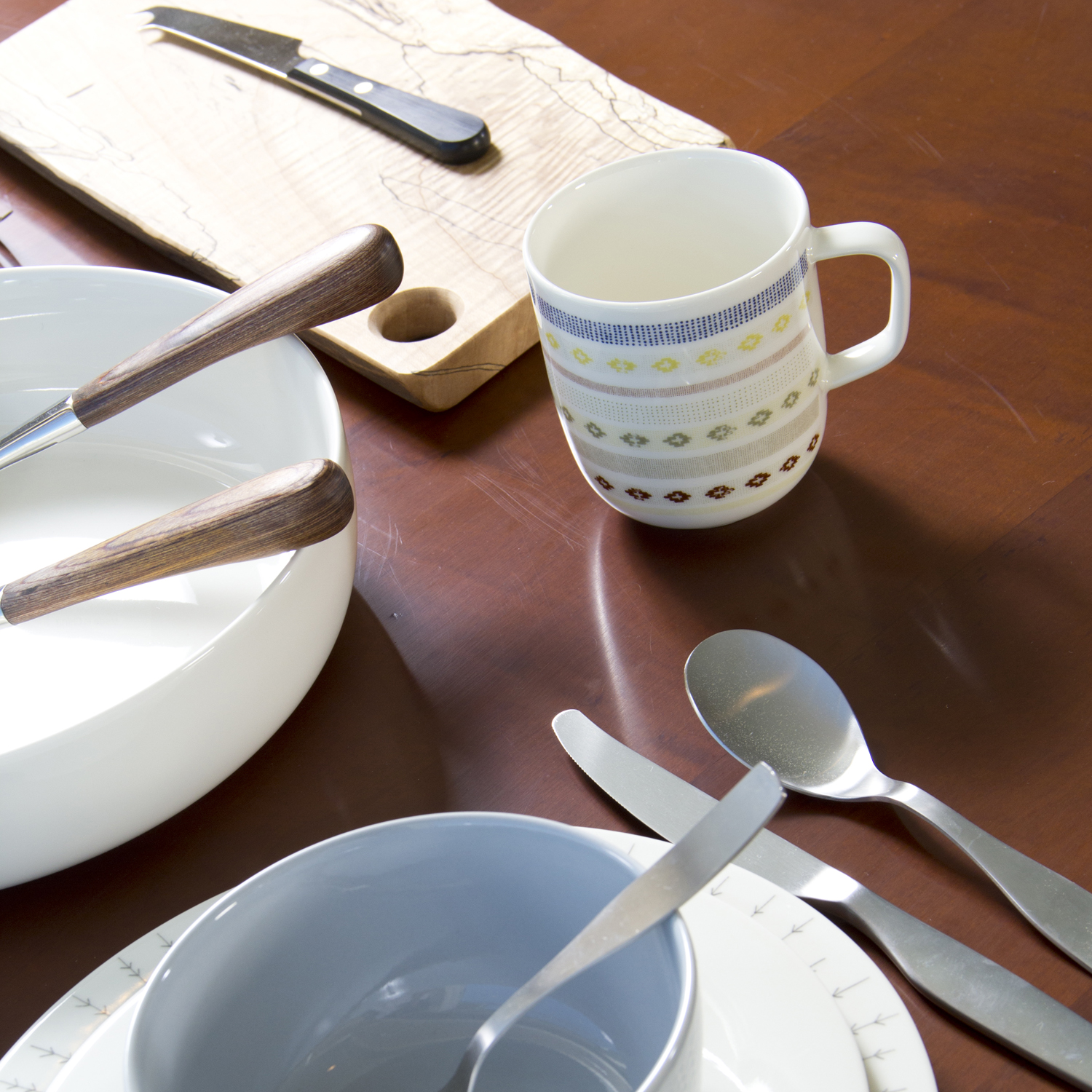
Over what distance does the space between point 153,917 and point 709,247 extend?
0.33 metres

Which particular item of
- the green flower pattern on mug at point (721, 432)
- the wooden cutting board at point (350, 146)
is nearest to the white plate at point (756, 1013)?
the green flower pattern on mug at point (721, 432)

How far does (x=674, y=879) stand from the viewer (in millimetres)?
209

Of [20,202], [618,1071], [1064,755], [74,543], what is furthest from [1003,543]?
[20,202]

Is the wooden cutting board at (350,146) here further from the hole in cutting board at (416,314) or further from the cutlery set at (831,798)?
the cutlery set at (831,798)

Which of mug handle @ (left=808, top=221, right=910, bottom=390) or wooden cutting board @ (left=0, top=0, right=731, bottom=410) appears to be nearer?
mug handle @ (left=808, top=221, right=910, bottom=390)

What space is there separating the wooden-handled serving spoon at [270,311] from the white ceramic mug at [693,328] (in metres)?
0.06

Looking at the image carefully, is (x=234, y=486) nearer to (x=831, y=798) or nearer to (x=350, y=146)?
(x=831, y=798)

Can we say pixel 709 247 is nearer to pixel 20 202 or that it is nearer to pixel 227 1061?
pixel 227 1061

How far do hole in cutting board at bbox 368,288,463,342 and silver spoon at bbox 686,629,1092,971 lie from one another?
0.25 m

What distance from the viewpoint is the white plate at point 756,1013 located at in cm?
26

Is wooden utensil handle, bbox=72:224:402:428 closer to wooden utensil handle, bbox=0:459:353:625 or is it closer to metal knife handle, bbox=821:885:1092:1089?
wooden utensil handle, bbox=0:459:353:625

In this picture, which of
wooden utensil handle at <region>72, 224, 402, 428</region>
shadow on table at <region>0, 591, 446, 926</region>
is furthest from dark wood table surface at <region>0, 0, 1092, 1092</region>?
wooden utensil handle at <region>72, 224, 402, 428</region>

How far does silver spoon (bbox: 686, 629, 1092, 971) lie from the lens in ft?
1.02

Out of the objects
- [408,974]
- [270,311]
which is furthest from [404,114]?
[408,974]
